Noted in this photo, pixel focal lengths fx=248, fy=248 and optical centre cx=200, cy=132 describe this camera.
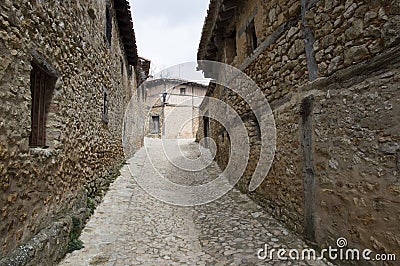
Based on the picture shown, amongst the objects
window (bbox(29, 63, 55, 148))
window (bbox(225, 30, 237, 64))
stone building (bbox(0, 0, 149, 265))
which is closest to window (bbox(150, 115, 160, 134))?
window (bbox(225, 30, 237, 64))

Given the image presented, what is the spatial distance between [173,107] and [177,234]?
22.0 m

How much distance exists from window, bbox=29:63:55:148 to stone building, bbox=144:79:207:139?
A: 20.1 meters

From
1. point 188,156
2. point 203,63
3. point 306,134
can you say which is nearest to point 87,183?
point 306,134

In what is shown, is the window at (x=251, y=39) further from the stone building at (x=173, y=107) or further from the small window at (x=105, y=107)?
the stone building at (x=173, y=107)

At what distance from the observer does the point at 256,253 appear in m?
3.24

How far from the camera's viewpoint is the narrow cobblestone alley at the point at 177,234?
3.18m

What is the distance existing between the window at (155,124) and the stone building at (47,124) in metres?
20.2

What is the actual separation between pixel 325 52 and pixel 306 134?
3.38 feet

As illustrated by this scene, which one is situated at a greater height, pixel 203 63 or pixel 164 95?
pixel 164 95

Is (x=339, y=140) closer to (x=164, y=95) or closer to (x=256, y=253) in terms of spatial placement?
(x=256, y=253)

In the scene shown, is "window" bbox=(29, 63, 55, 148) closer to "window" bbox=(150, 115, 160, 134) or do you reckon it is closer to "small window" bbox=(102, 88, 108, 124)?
"small window" bbox=(102, 88, 108, 124)

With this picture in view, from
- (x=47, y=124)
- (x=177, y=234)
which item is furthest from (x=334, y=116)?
(x=47, y=124)

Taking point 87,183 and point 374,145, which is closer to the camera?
point 374,145

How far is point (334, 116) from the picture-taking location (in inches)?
108
